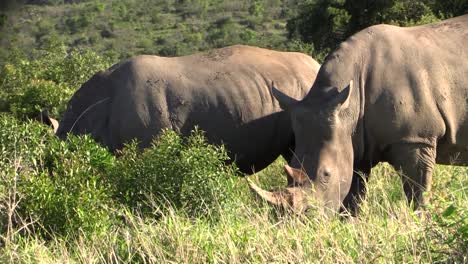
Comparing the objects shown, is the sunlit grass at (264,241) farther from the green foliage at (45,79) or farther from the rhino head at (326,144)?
the green foliage at (45,79)

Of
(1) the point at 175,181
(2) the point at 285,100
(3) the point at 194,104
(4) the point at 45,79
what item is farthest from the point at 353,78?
(4) the point at 45,79

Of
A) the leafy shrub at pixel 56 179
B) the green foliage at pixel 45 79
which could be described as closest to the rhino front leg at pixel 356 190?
the leafy shrub at pixel 56 179

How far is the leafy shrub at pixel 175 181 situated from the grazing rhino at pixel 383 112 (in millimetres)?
919

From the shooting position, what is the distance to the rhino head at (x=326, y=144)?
8.92 metres

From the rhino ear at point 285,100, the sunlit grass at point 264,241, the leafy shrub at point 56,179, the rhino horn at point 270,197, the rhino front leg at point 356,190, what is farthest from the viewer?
the rhino front leg at point 356,190

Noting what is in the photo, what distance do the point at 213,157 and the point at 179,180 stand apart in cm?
38

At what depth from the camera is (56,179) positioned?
7.85m

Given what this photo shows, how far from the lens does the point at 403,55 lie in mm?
9336

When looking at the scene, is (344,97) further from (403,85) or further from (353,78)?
(403,85)

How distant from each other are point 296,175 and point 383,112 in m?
1.17

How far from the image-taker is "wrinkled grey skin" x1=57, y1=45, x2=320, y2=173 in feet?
34.2

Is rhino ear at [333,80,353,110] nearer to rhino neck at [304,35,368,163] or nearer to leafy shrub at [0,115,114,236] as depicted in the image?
rhino neck at [304,35,368,163]

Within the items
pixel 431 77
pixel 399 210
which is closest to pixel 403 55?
pixel 431 77

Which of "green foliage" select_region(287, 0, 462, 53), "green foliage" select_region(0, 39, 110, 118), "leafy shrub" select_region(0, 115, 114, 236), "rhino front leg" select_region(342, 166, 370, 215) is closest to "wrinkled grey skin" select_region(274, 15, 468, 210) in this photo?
"rhino front leg" select_region(342, 166, 370, 215)
